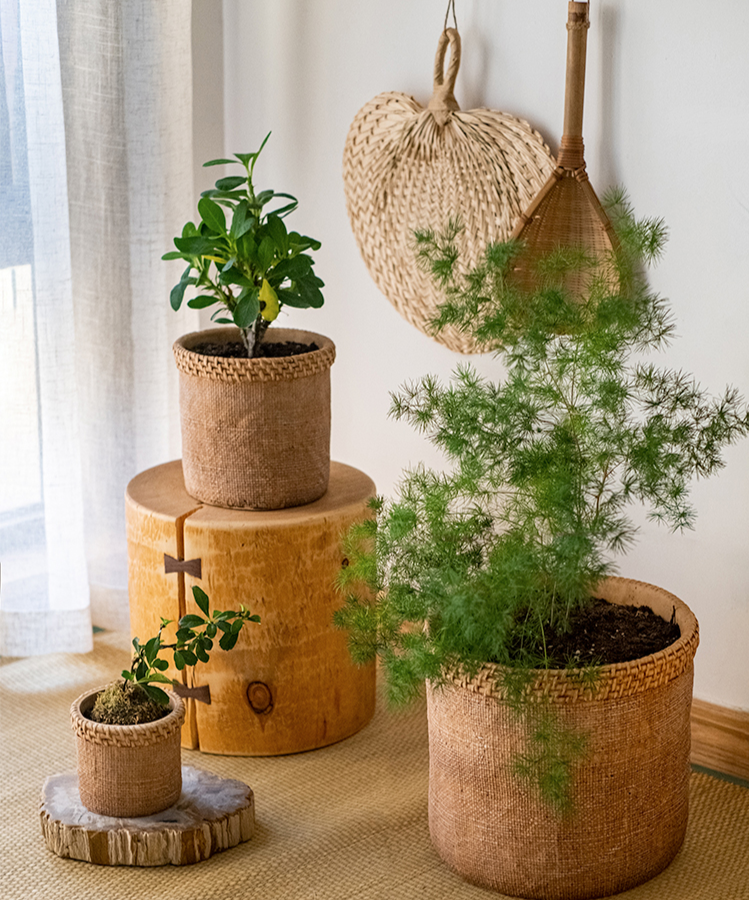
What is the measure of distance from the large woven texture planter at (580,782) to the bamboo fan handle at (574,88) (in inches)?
28.5

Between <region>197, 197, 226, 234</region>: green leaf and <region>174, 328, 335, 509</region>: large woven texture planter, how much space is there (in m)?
0.20

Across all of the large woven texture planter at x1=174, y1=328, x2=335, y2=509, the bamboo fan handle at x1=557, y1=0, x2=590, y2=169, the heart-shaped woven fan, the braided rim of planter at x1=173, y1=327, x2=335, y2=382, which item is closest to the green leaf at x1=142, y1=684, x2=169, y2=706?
the large woven texture planter at x1=174, y1=328, x2=335, y2=509

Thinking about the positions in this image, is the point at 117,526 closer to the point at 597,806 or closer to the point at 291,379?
the point at 291,379

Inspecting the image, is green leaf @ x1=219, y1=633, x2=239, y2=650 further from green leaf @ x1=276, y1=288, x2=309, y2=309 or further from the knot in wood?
green leaf @ x1=276, y1=288, x2=309, y2=309

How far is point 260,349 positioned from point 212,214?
26 centimetres

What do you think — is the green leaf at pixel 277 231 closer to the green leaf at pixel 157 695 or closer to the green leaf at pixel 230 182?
the green leaf at pixel 230 182

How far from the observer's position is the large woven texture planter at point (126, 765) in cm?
156

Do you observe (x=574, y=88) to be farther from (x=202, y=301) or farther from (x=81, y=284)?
(x=81, y=284)

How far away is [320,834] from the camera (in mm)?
1657

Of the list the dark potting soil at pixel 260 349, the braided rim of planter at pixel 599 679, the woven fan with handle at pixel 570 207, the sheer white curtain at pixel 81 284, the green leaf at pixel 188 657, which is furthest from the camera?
the sheer white curtain at pixel 81 284

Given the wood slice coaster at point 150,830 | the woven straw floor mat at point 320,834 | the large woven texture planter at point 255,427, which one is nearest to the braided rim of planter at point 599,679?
the woven straw floor mat at point 320,834

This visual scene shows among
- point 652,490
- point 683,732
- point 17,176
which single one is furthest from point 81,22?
point 683,732

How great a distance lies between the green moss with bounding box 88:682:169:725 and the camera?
1597mm

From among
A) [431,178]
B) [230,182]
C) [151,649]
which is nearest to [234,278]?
[230,182]
